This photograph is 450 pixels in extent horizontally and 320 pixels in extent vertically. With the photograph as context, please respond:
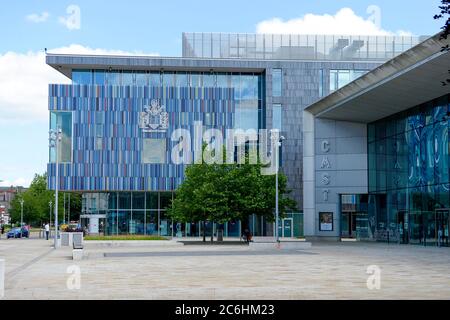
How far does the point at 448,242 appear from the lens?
150 ft

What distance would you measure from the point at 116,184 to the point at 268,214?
26.9 m

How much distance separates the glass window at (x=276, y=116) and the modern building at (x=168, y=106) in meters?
0.14

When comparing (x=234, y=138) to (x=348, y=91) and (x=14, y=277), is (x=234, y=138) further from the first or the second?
(x=14, y=277)

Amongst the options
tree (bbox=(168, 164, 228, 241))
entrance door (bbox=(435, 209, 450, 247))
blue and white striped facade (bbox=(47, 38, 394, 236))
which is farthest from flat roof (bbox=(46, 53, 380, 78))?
entrance door (bbox=(435, 209, 450, 247))

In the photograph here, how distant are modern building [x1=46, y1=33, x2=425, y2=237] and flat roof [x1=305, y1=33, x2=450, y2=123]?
1936 cm

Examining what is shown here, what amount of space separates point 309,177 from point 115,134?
27189 millimetres

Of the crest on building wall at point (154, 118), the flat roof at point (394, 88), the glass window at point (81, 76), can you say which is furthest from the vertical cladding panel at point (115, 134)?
the flat roof at point (394, 88)

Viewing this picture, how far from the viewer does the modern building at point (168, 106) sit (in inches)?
3091

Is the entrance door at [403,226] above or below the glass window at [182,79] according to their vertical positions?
below

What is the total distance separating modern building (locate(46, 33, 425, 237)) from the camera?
258ft

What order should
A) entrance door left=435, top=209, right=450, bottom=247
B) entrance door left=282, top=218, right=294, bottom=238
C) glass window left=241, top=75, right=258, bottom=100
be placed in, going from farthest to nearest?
glass window left=241, top=75, right=258, bottom=100
entrance door left=282, top=218, right=294, bottom=238
entrance door left=435, top=209, right=450, bottom=247

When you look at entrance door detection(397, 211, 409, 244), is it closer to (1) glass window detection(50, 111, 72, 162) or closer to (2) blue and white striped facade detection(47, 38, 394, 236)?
(2) blue and white striped facade detection(47, 38, 394, 236)

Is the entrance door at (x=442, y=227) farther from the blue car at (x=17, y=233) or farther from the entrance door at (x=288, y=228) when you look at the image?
the blue car at (x=17, y=233)

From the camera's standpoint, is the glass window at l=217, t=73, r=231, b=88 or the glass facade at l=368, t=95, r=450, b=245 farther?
the glass window at l=217, t=73, r=231, b=88
